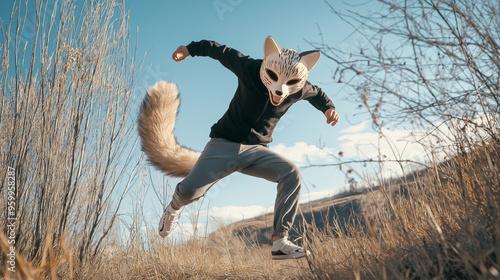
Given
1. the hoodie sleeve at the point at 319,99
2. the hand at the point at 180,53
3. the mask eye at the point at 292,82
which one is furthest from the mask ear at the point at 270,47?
the hand at the point at 180,53

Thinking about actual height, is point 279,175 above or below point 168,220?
above

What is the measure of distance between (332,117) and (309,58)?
24.5 inches

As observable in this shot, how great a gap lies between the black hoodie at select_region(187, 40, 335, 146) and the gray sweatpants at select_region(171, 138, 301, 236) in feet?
0.40

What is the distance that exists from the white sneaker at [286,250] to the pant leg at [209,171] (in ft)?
2.27

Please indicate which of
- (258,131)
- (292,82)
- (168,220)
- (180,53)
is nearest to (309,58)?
(292,82)

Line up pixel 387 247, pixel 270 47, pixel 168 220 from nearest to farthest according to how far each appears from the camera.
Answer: pixel 387 247 < pixel 270 47 < pixel 168 220

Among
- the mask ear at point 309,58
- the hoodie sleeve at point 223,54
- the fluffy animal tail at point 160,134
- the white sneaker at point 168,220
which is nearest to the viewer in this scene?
the mask ear at point 309,58

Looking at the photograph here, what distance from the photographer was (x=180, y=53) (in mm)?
3146

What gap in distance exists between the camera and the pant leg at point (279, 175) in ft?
8.87

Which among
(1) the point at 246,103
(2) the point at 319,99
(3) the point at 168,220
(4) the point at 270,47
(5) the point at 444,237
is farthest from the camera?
(2) the point at 319,99

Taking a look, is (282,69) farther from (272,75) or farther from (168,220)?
(168,220)

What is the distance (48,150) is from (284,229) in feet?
6.71

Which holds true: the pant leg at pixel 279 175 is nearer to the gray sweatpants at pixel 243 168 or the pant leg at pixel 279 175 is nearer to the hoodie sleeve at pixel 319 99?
the gray sweatpants at pixel 243 168

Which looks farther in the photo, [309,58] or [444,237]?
[309,58]
